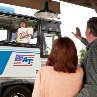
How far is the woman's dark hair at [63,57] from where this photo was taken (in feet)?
9.04

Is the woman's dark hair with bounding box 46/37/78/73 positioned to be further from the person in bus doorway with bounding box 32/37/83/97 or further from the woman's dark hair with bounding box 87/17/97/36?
the woman's dark hair with bounding box 87/17/97/36

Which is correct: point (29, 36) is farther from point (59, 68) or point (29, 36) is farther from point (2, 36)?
point (59, 68)

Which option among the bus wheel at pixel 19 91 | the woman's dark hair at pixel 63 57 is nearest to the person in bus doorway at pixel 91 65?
the woman's dark hair at pixel 63 57

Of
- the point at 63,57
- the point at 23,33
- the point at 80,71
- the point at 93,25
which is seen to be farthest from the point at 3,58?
the point at 63,57

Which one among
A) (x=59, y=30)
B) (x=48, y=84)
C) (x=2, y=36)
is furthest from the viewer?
(x=59, y=30)

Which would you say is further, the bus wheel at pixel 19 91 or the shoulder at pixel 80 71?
the bus wheel at pixel 19 91

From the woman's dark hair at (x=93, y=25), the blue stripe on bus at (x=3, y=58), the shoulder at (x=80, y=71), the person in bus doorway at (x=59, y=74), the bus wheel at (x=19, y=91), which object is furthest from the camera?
the bus wheel at (x=19, y=91)

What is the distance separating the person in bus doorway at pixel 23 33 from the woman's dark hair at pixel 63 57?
562 cm

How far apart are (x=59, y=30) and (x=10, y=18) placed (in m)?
1.47

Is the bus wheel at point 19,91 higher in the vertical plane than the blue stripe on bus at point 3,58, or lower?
lower

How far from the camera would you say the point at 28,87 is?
892cm

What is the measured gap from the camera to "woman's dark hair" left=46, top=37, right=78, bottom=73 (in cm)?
276

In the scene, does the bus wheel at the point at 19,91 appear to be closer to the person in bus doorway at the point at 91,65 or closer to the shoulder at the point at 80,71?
the person in bus doorway at the point at 91,65

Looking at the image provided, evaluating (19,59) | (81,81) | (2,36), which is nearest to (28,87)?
(19,59)
